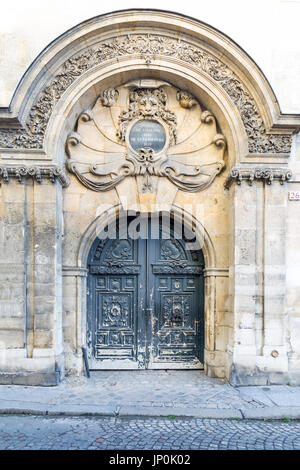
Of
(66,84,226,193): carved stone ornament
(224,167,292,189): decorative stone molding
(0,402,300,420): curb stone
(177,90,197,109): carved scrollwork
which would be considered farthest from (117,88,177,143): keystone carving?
(0,402,300,420): curb stone

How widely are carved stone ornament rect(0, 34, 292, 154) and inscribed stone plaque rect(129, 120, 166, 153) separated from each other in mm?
1062

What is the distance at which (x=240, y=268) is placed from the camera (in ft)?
20.6

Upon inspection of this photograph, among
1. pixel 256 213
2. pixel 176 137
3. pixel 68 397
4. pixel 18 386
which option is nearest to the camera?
pixel 68 397

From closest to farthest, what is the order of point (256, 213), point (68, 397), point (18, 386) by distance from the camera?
point (68, 397) < point (18, 386) < point (256, 213)

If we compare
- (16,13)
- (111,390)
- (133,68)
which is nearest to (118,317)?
(111,390)

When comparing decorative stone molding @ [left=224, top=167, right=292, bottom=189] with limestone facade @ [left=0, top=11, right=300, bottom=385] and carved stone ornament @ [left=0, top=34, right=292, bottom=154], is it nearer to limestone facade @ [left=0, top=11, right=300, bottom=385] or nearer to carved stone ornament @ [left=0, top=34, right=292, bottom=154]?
limestone facade @ [left=0, top=11, right=300, bottom=385]

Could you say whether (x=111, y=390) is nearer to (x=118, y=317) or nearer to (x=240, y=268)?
(x=118, y=317)

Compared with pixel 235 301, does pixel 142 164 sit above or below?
above

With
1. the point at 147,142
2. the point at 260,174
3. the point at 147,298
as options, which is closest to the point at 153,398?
the point at 147,298

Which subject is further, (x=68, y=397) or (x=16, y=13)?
(x=16, y=13)

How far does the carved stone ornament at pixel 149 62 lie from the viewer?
20.5ft

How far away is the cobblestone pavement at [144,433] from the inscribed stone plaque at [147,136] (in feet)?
14.6

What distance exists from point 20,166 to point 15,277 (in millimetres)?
1818

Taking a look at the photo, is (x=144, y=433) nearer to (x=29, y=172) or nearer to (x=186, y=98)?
(x=29, y=172)
